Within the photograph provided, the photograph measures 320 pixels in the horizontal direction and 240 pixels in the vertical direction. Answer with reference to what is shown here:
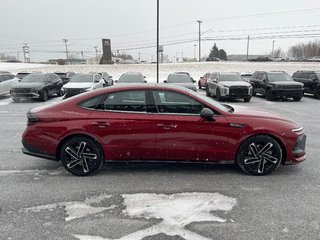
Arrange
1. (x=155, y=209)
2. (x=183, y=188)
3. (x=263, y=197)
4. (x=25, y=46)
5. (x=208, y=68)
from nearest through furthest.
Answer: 1. (x=155, y=209)
2. (x=263, y=197)
3. (x=183, y=188)
4. (x=208, y=68)
5. (x=25, y=46)

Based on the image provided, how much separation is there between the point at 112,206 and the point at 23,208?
45.4 inches

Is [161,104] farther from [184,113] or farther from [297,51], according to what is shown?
[297,51]

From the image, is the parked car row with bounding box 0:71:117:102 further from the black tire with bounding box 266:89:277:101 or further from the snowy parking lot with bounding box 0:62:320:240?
the snowy parking lot with bounding box 0:62:320:240

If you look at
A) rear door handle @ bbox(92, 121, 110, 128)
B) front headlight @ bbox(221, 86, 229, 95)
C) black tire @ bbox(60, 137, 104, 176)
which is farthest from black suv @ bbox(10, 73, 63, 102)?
rear door handle @ bbox(92, 121, 110, 128)

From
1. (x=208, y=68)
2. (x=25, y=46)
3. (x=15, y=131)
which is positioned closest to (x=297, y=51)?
(x=208, y=68)

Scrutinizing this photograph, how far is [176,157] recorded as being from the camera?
4.84 meters

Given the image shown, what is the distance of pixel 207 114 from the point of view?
4660mm

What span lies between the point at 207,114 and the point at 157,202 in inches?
63.6

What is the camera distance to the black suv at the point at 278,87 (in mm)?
16016

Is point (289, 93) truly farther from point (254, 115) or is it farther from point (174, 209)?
point (174, 209)

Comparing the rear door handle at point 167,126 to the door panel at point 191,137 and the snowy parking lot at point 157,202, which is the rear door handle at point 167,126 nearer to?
the door panel at point 191,137

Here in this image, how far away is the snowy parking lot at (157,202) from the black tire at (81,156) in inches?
6.0

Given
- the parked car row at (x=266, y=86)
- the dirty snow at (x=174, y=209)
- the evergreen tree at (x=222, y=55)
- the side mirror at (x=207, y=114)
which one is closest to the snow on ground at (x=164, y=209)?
the dirty snow at (x=174, y=209)

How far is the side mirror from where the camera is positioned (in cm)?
467
